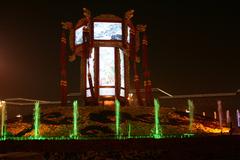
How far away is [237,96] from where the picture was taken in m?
42.2

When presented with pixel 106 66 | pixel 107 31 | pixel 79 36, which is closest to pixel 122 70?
pixel 106 66

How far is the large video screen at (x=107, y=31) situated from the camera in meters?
33.4

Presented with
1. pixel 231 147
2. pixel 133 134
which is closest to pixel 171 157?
pixel 231 147

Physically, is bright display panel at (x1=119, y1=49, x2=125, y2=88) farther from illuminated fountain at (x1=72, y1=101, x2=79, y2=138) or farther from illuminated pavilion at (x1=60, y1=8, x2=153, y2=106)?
A: illuminated fountain at (x1=72, y1=101, x2=79, y2=138)

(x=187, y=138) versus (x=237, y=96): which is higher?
(x=237, y=96)

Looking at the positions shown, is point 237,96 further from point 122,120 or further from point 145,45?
point 122,120

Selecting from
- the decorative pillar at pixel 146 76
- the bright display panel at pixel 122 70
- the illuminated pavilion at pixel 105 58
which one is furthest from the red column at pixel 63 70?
the decorative pillar at pixel 146 76

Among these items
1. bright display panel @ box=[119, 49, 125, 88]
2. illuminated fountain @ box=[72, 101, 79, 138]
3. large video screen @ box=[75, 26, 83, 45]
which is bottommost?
illuminated fountain @ box=[72, 101, 79, 138]

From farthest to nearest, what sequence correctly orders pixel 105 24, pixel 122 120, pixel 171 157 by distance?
pixel 105 24 < pixel 122 120 < pixel 171 157

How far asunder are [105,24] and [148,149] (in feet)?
58.3

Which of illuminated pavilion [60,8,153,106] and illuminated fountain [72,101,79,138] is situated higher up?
illuminated pavilion [60,8,153,106]

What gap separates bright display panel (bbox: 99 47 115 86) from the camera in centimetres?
3344

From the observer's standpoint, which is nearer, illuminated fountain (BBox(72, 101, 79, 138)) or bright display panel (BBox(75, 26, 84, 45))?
illuminated fountain (BBox(72, 101, 79, 138))

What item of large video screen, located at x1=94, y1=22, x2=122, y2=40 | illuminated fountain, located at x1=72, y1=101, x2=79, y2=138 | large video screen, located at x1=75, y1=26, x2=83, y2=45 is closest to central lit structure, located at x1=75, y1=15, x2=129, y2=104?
large video screen, located at x1=94, y1=22, x2=122, y2=40
